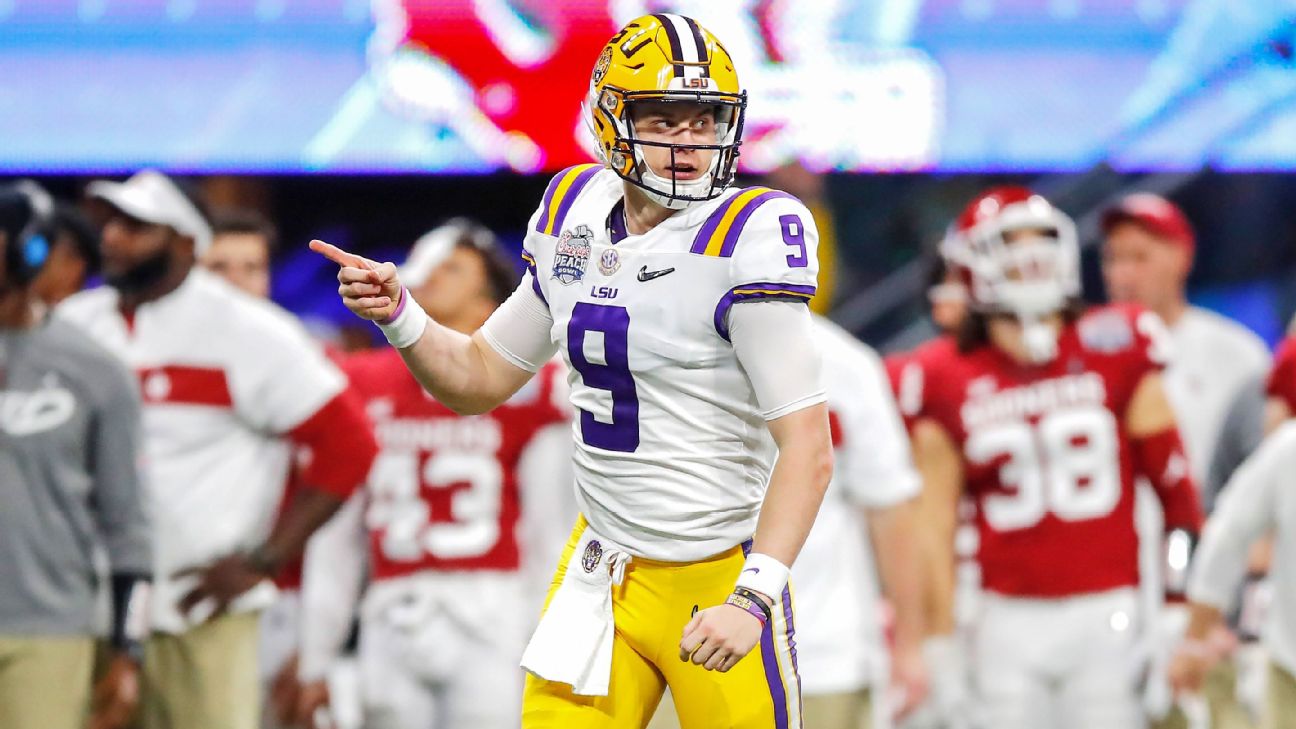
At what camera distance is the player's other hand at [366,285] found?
3244 millimetres

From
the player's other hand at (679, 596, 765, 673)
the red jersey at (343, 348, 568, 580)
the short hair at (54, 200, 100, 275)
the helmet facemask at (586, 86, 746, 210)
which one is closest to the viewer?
the player's other hand at (679, 596, 765, 673)

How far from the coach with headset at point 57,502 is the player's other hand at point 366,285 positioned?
1654 millimetres

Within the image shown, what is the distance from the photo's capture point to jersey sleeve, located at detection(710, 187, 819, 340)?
3.11 m

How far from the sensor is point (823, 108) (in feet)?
34.3

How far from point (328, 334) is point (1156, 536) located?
5449 mm

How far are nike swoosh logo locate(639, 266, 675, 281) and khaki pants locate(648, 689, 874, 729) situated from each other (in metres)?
2.21

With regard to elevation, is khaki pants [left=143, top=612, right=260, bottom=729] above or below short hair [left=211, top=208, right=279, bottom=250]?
below

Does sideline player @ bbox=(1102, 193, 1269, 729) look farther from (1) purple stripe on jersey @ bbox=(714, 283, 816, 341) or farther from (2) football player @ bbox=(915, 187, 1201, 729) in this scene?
(1) purple stripe on jersey @ bbox=(714, 283, 816, 341)

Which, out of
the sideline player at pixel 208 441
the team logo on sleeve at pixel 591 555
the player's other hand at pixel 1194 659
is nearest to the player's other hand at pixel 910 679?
the player's other hand at pixel 1194 659

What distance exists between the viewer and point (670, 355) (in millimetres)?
3213

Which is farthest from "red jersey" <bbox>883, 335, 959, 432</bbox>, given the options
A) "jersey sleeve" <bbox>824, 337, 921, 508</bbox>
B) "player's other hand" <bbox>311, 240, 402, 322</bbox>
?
"player's other hand" <bbox>311, 240, 402, 322</bbox>

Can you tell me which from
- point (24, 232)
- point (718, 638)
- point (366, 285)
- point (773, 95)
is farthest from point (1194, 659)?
point (773, 95)

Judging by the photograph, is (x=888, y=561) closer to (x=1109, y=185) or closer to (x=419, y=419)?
(x=419, y=419)

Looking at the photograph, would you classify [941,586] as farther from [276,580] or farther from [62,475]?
[62,475]
